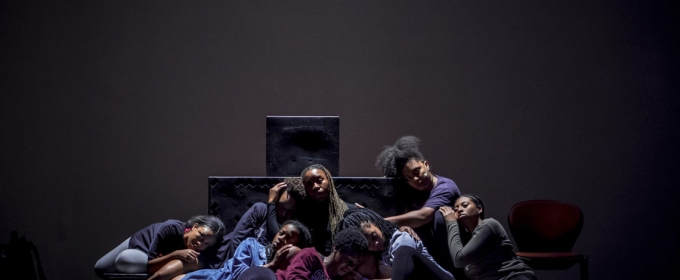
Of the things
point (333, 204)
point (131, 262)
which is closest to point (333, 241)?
point (333, 204)

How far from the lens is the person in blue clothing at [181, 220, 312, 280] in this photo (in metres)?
3.82

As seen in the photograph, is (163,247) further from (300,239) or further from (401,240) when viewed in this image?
(401,240)

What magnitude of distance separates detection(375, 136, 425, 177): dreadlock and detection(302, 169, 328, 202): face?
56cm

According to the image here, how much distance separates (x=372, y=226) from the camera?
155 inches

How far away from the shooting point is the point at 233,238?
4.12 metres

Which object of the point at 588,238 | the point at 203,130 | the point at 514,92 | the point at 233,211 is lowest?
the point at 588,238

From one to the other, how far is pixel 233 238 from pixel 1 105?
3088 millimetres

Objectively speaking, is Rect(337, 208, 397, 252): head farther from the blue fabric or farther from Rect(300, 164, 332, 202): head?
the blue fabric

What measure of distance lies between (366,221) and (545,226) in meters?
1.79

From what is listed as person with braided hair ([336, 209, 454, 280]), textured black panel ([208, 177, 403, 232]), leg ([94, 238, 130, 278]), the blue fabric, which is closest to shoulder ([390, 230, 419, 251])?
person with braided hair ([336, 209, 454, 280])

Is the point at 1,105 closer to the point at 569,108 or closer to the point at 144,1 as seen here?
the point at 144,1

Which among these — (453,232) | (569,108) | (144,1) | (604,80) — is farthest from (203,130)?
(604,80)

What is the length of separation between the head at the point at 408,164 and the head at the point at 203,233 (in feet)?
4.37

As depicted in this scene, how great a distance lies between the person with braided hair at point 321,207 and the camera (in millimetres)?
4223
